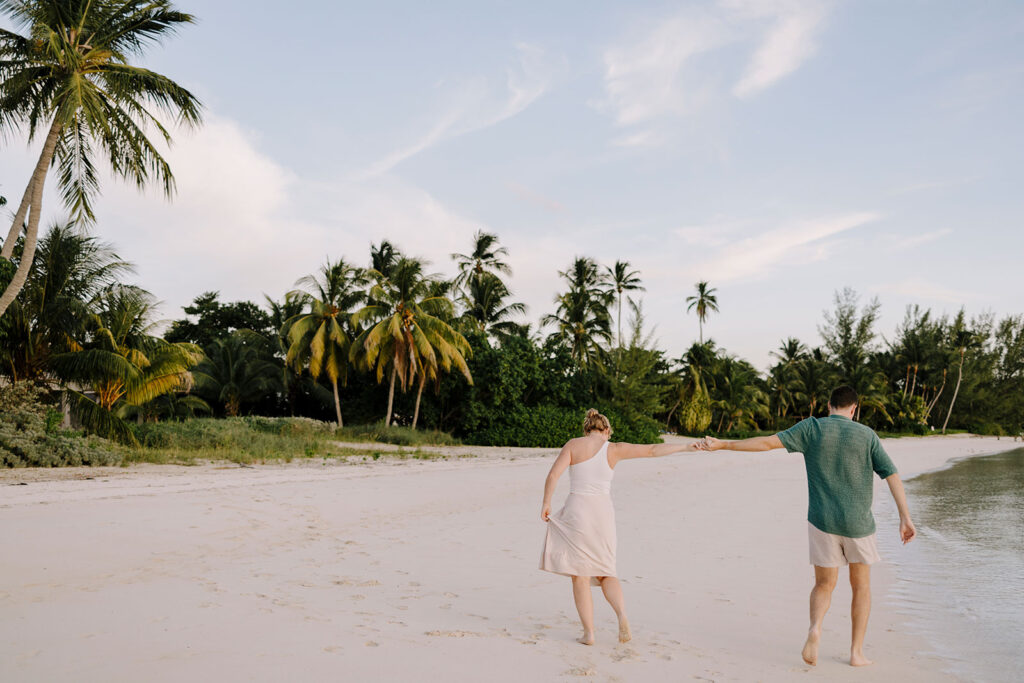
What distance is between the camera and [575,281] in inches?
1604

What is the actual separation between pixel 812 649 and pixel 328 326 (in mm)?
26576

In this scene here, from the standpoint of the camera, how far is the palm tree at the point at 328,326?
93.2 ft

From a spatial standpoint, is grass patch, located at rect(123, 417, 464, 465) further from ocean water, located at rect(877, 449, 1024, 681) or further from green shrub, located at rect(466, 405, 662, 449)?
ocean water, located at rect(877, 449, 1024, 681)

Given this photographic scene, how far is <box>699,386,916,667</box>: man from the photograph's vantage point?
3961 mm

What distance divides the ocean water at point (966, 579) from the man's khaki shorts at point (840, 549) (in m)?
1.24

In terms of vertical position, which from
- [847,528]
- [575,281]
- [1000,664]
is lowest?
[1000,664]

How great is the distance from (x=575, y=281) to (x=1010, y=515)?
29.2 metres

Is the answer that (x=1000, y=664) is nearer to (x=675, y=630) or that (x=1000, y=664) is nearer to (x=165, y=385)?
(x=675, y=630)

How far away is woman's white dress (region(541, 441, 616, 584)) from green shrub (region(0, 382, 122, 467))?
39.6ft

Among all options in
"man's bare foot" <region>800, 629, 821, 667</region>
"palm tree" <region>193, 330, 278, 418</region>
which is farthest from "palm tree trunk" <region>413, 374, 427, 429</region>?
"man's bare foot" <region>800, 629, 821, 667</region>

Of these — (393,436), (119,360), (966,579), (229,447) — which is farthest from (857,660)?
(393,436)

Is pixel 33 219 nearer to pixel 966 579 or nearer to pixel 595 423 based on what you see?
pixel 595 423

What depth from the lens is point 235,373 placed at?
105 ft

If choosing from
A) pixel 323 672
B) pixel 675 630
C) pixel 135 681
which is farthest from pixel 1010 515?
pixel 135 681
